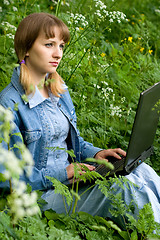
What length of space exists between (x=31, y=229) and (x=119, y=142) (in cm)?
198

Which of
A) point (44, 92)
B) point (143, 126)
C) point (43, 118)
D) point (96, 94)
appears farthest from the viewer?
point (96, 94)

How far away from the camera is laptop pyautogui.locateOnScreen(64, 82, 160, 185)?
78.7 inches

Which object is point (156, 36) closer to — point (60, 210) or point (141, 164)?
point (141, 164)

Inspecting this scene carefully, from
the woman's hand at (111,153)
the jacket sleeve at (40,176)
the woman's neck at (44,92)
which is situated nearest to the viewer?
the jacket sleeve at (40,176)

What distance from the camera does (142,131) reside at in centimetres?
218

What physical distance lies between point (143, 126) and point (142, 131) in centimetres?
4

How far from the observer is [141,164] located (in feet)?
8.14

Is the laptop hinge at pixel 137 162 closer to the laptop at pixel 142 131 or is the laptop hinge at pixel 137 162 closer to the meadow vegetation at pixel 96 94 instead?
the laptop at pixel 142 131

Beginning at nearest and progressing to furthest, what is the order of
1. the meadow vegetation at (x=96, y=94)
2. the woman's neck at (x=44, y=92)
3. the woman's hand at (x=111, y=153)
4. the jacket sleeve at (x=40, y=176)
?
1. the meadow vegetation at (x=96, y=94)
2. the jacket sleeve at (x=40, y=176)
3. the woman's neck at (x=44, y=92)
4. the woman's hand at (x=111, y=153)

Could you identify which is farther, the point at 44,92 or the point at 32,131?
the point at 44,92

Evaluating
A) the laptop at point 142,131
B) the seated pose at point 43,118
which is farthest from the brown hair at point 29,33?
the laptop at point 142,131

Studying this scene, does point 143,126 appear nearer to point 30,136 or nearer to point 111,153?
point 111,153

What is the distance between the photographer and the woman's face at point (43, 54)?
220 cm

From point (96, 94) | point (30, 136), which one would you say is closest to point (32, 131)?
point (30, 136)
